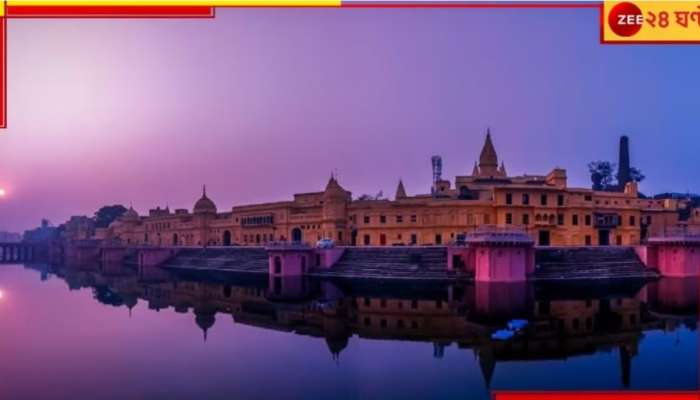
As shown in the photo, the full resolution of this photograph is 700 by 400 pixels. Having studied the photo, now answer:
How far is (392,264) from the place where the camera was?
10.9 metres

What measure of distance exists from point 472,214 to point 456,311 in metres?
4.60

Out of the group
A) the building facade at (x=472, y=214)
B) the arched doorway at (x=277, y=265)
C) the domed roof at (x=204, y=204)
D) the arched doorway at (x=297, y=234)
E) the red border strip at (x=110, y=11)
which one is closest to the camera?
the red border strip at (x=110, y=11)

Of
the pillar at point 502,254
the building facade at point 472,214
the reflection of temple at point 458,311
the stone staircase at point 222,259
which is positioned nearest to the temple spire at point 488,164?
the building facade at point 472,214

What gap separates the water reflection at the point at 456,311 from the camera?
206 inches

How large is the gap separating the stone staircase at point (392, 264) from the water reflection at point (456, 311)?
1.32 feet

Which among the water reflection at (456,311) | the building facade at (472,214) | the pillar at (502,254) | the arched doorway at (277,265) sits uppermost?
the building facade at (472,214)

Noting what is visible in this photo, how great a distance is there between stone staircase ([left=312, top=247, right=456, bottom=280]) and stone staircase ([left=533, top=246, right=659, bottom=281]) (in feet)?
6.95

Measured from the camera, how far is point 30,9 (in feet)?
9.82

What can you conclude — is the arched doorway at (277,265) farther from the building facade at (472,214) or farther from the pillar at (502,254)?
the pillar at (502,254)

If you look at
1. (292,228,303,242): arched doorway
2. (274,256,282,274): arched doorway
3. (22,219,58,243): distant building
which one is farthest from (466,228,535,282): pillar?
(22,219,58,243): distant building

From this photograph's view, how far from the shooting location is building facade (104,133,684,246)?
441 inches

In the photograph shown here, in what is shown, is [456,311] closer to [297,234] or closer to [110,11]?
[110,11]

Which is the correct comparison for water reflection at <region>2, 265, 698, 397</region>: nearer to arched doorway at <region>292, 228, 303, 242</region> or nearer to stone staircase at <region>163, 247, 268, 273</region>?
stone staircase at <region>163, 247, 268, 273</region>

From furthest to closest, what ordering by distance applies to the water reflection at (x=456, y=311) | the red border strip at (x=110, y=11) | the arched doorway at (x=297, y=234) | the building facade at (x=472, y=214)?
1. the arched doorway at (x=297, y=234)
2. the building facade at (x=472, y=214)
3. the water reflection at (x=456, y=311)
4. the red border strip at (x=110, y=11)
